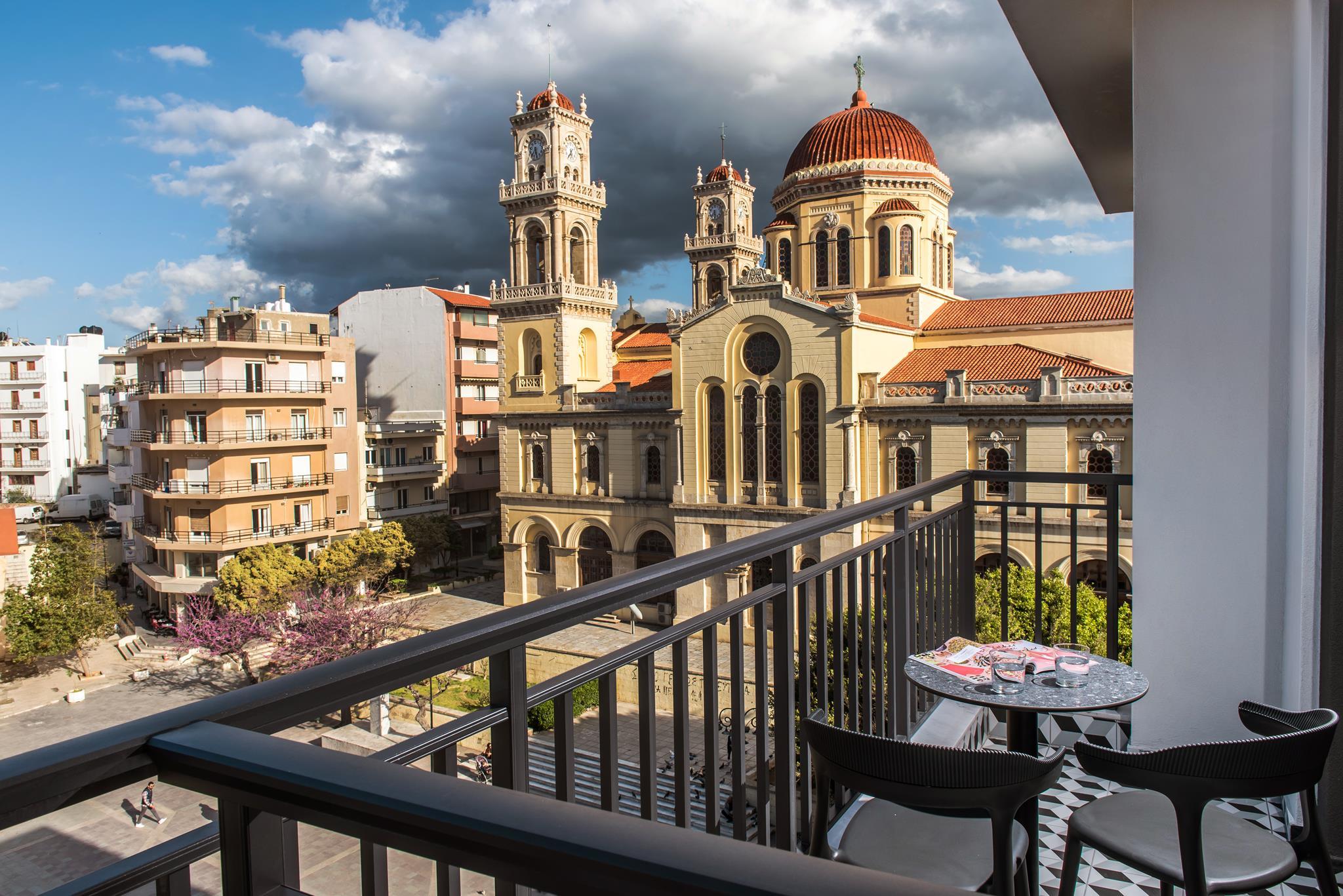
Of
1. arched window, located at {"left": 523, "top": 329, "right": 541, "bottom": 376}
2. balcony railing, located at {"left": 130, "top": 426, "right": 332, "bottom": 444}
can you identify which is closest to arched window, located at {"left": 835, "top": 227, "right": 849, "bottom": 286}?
arched window, located at {"left": 523, "top": 329, "right": 541, "bottom": 376}

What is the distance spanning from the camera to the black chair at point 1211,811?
1884 millimetres

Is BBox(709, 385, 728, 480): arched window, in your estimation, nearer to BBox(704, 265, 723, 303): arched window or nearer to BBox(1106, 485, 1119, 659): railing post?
BBox(704, 265, 723, 303): arched window

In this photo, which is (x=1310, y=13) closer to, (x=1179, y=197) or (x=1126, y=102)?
(x=1179, y=197)

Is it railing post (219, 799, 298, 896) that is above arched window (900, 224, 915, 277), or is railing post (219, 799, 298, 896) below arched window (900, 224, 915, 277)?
below

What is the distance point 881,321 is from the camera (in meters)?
22.8

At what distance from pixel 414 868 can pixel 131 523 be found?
92.2ft

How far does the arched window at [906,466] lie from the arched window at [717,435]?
434cm

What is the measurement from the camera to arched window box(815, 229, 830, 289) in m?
25.9

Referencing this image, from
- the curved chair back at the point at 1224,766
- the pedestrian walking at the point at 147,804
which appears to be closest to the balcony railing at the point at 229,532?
the pedestrian walking at the point at 147,804

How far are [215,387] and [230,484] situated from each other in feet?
8.38

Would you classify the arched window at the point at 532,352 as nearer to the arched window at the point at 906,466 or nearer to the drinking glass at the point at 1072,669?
the arched window at the point at 906,466

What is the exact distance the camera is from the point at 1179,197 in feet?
11.7

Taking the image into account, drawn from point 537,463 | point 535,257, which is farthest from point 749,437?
point 535,257

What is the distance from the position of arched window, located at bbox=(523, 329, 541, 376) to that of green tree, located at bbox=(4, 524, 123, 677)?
478 inches
